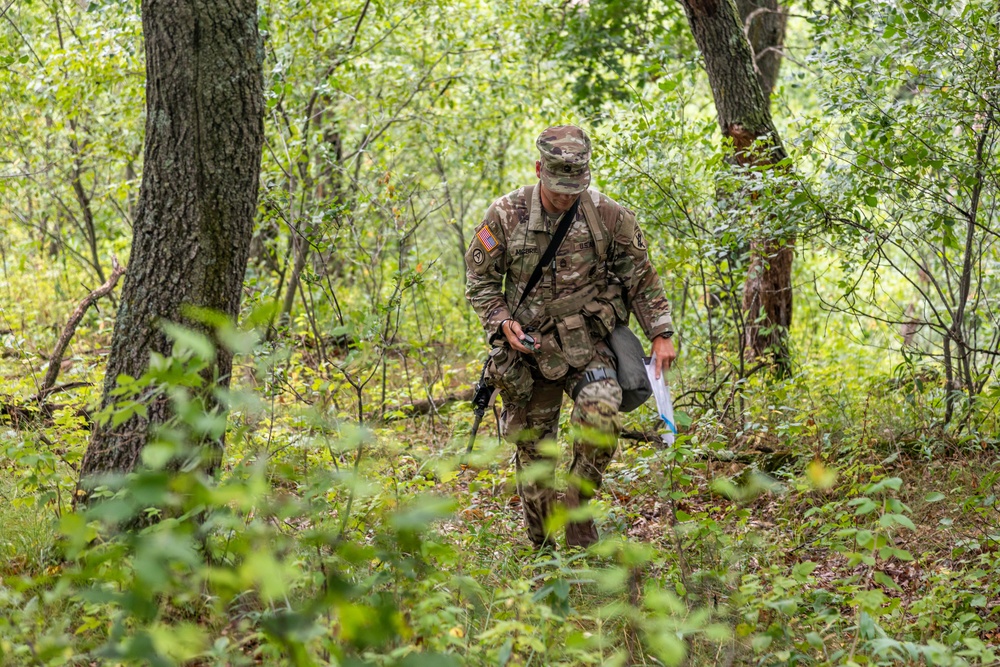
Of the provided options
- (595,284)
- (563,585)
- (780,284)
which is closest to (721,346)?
(780,284)

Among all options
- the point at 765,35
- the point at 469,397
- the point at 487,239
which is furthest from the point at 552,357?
the point at 765,35

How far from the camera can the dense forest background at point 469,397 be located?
2658 millimetres

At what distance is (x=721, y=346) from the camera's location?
6.75 meters

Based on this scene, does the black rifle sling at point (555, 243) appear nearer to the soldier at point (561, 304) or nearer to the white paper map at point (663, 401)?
the soldier at point (561, 304)

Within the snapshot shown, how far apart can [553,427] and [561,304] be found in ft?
2.33

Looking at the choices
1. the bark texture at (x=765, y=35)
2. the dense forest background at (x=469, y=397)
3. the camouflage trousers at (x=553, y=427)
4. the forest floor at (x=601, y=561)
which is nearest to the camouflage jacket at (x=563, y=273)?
the camouflage trousers at (x=553, y=427)

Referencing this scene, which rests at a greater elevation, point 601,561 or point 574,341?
point 574,341

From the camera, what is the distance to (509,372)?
457cm

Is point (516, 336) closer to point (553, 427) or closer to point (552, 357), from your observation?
point (552, 357)

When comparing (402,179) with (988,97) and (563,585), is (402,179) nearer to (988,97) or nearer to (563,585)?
(988,97)

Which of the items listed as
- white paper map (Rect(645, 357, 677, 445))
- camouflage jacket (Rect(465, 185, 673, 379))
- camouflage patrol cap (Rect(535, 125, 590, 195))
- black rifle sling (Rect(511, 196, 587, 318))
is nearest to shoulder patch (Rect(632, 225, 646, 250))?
camouflage jacket (Rect(465, 185, 673, 379))

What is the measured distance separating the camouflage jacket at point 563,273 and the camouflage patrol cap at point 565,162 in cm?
24

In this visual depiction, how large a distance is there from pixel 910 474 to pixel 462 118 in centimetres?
656

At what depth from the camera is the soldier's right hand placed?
4457 millimetres
